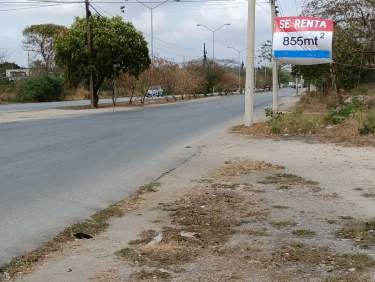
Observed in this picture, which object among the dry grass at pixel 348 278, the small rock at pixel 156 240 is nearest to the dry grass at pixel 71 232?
the small rock at pixel 156 240

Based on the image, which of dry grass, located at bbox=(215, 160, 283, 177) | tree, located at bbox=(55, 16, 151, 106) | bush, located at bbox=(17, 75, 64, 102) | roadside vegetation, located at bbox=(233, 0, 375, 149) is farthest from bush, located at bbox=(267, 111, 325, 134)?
bush, located at bbox=(17, 75, 64, 102)

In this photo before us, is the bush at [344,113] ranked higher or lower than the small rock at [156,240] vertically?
higher

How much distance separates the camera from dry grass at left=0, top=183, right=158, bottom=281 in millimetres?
5453

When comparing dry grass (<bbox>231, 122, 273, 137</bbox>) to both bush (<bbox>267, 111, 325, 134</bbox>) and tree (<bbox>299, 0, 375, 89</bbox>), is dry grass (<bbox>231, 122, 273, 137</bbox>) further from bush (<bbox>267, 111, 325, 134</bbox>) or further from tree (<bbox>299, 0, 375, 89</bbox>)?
tree (<bbox>299, 0, 375, 89</bbox>)

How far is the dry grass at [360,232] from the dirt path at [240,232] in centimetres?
1

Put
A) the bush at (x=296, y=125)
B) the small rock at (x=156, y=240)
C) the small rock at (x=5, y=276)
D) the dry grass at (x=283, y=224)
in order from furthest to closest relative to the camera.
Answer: the bush at (x=296, y=125) < the dry grass at (x=283, y=224) < the small rock at (x=156, y=240) < the small rock at (x=5, y=276)

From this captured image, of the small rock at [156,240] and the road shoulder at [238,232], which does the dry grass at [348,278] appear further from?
the small rock at [156,240]

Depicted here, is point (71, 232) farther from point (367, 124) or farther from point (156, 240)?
point (367, 124)

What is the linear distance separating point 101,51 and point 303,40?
72.6ft

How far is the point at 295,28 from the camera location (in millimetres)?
20703

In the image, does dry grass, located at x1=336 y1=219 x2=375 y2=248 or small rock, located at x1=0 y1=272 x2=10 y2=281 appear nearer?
small rock, located at x1=0 y1=272 x2=10 y2=281

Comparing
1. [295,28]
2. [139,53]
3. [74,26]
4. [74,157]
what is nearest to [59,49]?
[74,26]

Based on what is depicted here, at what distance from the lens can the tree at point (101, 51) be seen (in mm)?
40312

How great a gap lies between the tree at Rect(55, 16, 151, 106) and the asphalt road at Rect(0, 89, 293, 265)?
19453mm
